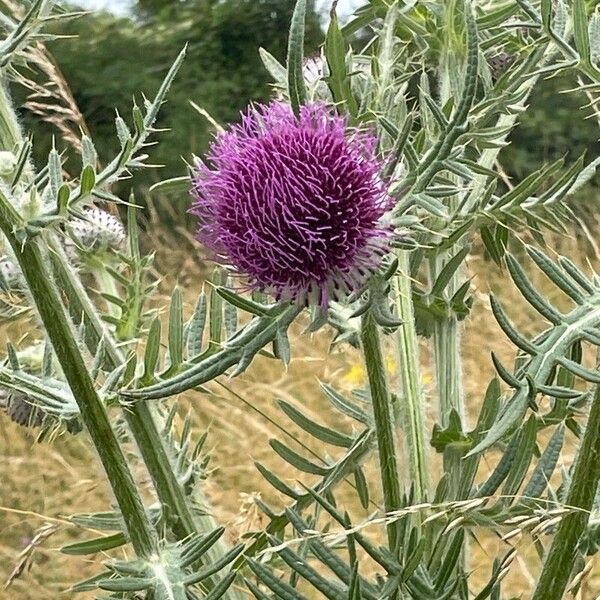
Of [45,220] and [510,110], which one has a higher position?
[510,110]

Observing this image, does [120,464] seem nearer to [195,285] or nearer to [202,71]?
[195,285]

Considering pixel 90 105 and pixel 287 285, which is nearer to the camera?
pixel 287 285

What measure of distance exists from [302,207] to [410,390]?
0.20 metres

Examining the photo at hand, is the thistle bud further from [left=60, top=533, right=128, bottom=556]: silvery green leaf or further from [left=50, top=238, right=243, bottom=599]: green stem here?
[left=60, top=533, right=128, bottom=556]: silvery green leaf

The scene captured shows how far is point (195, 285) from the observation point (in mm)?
3637

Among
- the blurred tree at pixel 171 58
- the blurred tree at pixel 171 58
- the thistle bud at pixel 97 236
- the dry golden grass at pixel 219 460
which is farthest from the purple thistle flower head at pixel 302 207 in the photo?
the blurred tree at pixel 171 58

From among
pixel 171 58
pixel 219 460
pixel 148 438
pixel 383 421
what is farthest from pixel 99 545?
pixel 171 58

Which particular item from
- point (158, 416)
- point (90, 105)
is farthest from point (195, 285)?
point (158, 416)

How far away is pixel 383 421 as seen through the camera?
2.33 ft

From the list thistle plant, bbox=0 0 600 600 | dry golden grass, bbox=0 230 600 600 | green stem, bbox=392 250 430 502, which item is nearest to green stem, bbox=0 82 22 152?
thistle plant, bbox=0 0 600 600

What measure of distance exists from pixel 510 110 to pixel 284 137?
18 centimetres

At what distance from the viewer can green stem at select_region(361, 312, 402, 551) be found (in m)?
0.69

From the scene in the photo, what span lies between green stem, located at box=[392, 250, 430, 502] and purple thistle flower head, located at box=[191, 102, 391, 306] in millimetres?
98

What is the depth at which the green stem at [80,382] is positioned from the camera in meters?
0.67
